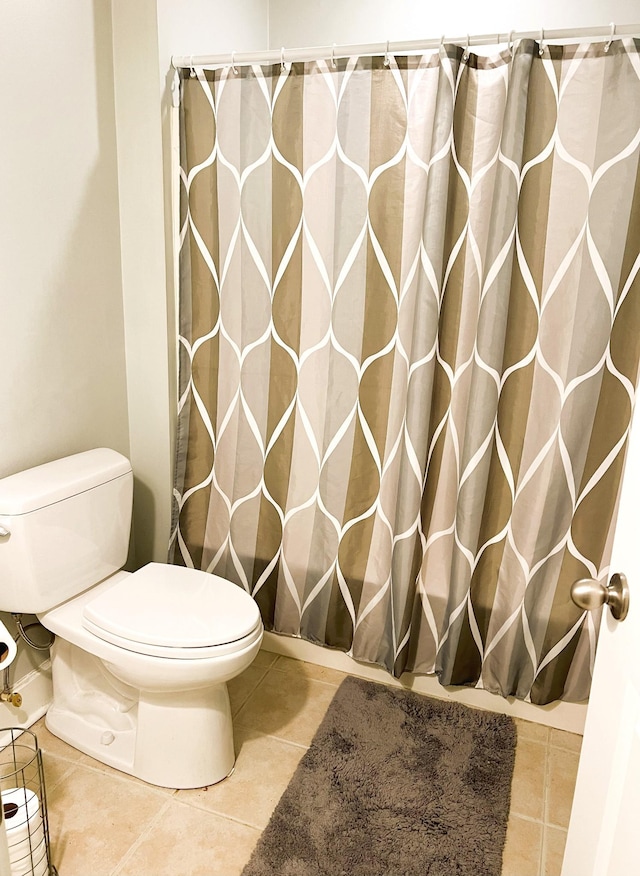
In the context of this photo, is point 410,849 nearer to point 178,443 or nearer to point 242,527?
point 242,527

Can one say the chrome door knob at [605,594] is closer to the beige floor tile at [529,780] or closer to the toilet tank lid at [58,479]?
the beige floor tile at [529,780]

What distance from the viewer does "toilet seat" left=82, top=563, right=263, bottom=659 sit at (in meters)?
1.54

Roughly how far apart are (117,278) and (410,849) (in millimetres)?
1723

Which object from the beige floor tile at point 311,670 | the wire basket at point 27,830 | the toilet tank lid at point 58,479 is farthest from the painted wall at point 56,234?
the beige floor tile at point 311,670

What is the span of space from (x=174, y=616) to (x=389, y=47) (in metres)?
1.49

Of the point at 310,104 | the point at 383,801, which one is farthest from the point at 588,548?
the point at 310,104

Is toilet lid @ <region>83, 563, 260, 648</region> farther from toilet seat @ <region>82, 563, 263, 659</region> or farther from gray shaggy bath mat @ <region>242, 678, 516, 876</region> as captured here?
gray shaggy bath mat @ <region>242, 678, 516, 876</region>

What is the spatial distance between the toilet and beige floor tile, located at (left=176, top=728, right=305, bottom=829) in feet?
0.13

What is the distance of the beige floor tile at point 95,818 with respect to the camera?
4.86 ft

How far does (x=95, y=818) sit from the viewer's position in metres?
1.59

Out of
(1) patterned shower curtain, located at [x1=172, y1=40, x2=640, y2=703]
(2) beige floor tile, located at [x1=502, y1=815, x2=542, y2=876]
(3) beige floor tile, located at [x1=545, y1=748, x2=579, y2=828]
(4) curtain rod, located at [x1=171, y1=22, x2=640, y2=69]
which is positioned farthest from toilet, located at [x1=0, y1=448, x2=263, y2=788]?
(4) curtain rod, located at [x1=171, y1=22, x2=640, y2=69]

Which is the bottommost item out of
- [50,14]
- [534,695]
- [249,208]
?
[534,695]

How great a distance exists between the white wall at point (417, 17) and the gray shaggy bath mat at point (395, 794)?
211cm

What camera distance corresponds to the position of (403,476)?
186 cm
